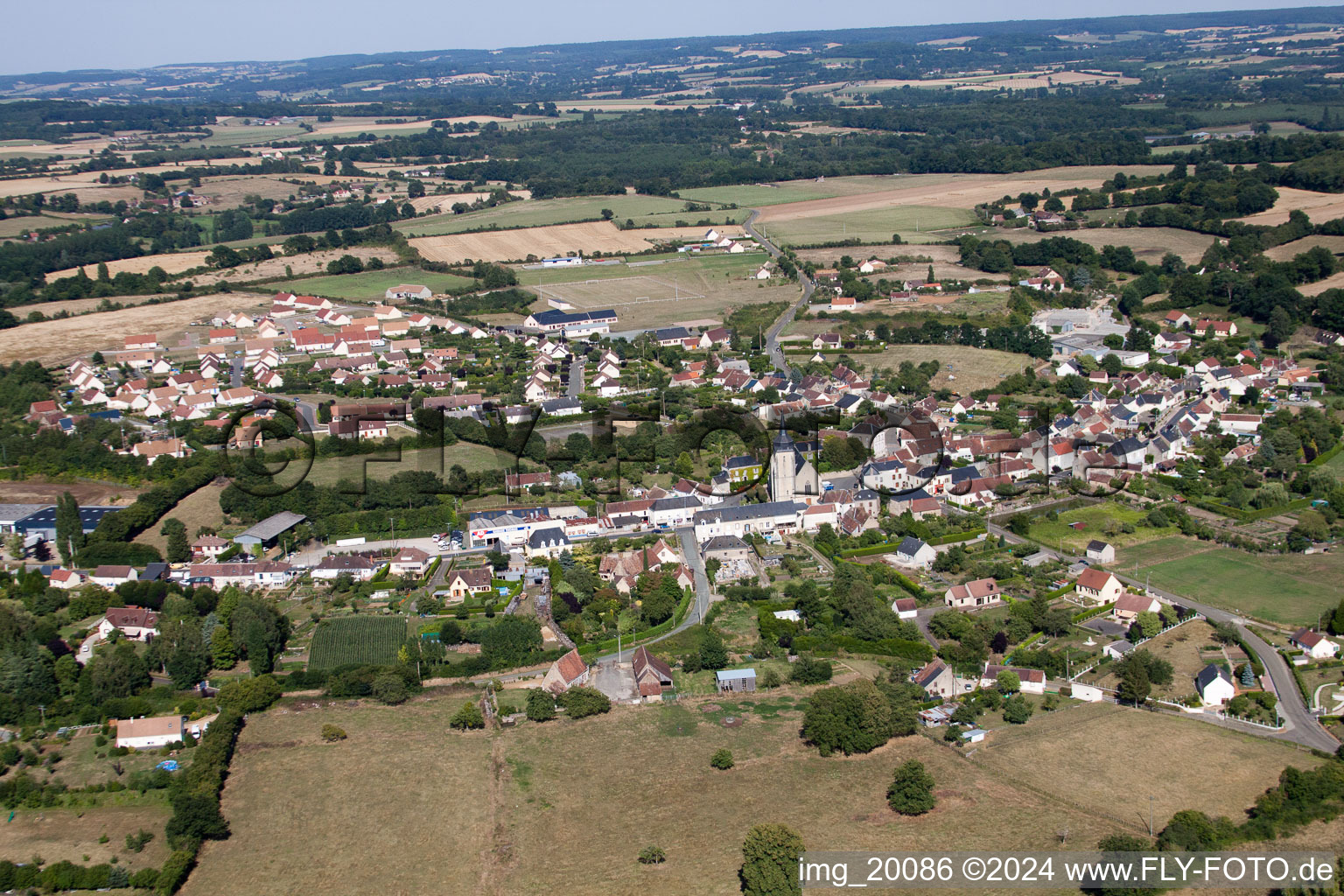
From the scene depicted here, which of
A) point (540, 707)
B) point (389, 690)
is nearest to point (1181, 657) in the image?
point (540, 707)

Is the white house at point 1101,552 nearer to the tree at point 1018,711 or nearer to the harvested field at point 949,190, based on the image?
the tree at point 1018,711

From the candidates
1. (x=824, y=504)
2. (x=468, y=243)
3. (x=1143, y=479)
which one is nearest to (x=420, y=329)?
(x=468, y=243)

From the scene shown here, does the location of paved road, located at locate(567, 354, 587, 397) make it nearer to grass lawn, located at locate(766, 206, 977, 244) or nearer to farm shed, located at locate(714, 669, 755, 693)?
farm shed, located at locate(714, 669, 755, 693)

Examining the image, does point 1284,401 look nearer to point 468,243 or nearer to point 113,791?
point 113,791

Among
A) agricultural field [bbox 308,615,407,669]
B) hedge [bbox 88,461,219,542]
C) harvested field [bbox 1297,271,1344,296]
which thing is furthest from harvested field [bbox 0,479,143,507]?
harvested field [bbox 1297,271,1344,296]

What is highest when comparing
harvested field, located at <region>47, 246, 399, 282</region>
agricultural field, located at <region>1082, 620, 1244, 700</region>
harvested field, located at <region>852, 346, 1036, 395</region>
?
harvested field, located at <region>47, 246, 399, 282</region>

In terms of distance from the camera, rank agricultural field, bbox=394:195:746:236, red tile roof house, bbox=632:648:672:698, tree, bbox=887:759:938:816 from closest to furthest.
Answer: tree, bbox=887:759:938:816
red tile roof house, bbox=632:648:672:698
agricultural field, bbox=394:195:746:236

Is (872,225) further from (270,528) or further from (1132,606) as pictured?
(270,528)
